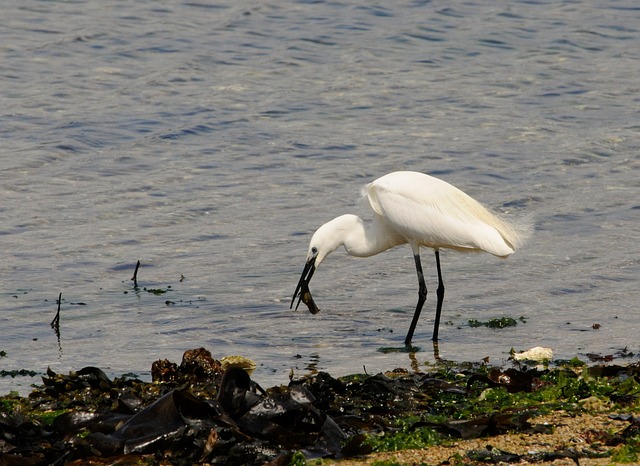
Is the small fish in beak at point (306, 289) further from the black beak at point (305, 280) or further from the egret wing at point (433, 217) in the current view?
the egret wing at point (433, 217)

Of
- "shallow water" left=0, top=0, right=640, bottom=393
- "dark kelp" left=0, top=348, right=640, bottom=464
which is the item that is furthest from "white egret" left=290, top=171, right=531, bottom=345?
"dark kelp" left=0, top=348, right=640, bottom=464

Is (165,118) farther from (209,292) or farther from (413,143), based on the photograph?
(209,292)

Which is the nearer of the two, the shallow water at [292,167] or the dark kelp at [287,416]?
the dark kelp at [287,416]

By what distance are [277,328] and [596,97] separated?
1021 centimetres

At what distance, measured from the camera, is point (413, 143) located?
47.4 feet

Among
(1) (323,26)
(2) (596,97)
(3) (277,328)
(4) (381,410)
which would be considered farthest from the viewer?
(1) (323,26)

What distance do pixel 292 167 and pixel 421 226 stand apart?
15.7 feet

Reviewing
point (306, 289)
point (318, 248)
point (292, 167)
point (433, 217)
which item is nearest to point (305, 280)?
point (306, 289)

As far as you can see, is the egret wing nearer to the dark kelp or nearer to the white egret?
the white egret

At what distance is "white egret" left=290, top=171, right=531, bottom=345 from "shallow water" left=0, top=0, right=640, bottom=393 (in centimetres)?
55

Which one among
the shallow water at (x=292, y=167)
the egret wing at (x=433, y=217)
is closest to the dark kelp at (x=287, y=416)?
the shallow water at (x=292, y=167)

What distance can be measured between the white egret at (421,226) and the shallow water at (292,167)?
0.55 m

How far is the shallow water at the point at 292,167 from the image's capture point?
8438 mm

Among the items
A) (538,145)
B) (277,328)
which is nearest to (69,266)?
(277,328)
